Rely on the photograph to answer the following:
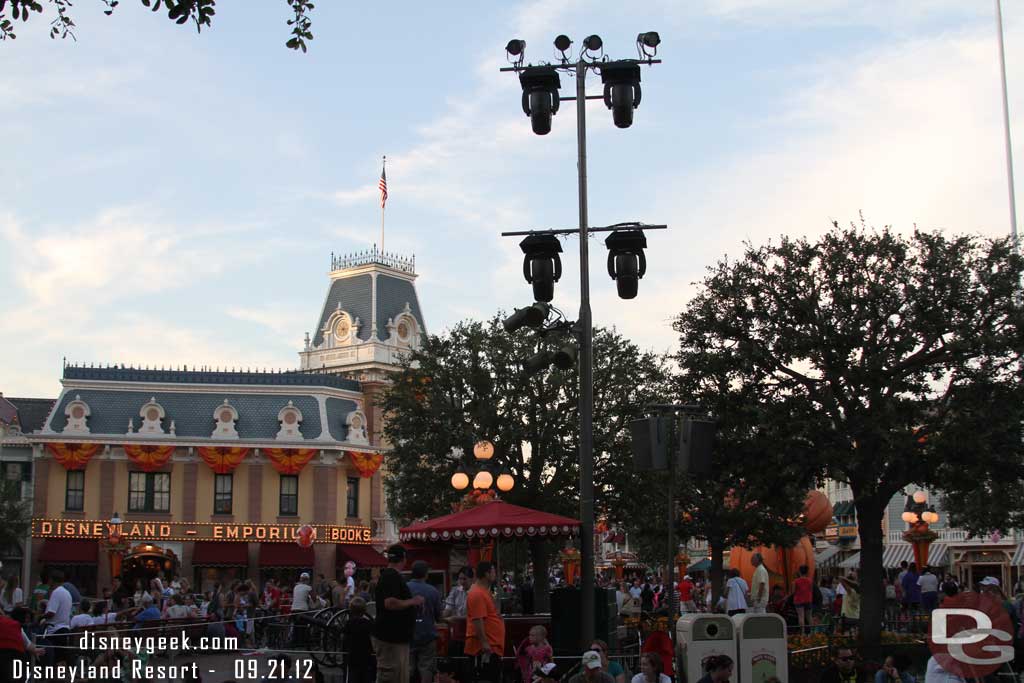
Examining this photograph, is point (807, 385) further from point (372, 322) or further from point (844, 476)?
point (372, 322)

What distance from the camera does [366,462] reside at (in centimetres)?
5456

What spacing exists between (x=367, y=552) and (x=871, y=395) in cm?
3685

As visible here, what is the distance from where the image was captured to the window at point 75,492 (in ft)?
164

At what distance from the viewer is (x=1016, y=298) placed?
20797 millimetres

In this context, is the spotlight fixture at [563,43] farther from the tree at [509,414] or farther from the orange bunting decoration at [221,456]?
the orange bunting decoration at [221,456]

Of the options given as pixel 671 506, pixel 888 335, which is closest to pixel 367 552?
pixel 888 335

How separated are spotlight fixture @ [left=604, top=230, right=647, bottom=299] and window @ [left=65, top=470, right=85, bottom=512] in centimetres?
4178

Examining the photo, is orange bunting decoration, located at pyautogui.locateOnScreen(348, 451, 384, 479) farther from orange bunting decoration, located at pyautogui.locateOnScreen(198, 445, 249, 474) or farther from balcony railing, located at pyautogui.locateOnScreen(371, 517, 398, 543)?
orange bunting decoration, located at pyautogui.locateOnScreen(198, 445, 249, 474)

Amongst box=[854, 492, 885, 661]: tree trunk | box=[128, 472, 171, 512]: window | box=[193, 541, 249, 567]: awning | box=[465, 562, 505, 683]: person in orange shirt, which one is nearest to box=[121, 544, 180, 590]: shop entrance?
box=[193, 541, 249, 567]: awning

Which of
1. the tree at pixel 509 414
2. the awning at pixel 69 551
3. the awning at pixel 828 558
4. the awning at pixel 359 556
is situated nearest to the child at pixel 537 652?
the tree at pixel 509 414

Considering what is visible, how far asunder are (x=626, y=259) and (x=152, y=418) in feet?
137

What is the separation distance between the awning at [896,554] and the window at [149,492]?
3095cm

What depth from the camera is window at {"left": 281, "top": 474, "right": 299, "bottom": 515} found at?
52188 millimetres

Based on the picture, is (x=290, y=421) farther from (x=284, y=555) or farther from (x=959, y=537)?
(x=959, y=537)
